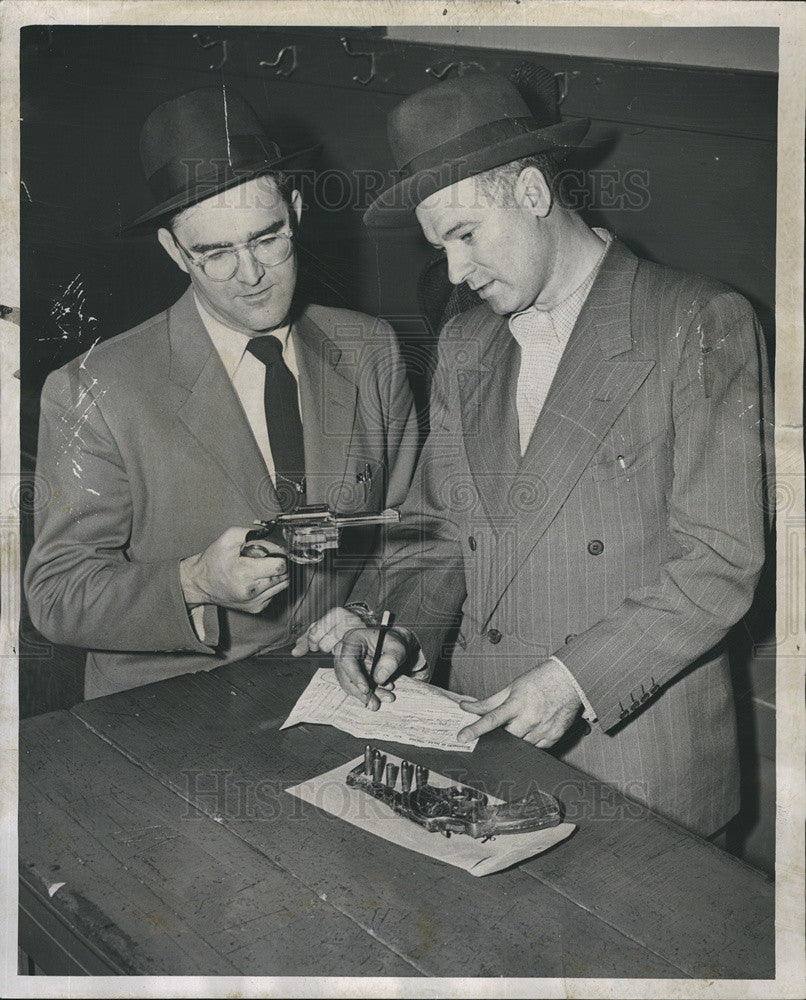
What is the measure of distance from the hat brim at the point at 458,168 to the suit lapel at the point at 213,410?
1.61 feet

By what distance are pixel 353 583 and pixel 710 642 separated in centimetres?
86

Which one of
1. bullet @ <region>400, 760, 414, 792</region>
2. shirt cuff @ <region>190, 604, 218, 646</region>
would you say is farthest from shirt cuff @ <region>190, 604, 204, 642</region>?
bullet @ <region>400, 760, 414, 792</region>

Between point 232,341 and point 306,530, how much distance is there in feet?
1.63

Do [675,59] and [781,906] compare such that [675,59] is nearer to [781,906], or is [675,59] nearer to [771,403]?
[771,403]

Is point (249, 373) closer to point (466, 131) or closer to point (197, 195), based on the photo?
point (197, 195)

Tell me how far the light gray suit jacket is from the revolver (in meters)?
0.03

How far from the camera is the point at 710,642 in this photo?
7.16ft

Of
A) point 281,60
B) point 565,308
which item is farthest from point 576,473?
point 281,60

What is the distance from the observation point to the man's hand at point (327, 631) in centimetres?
237

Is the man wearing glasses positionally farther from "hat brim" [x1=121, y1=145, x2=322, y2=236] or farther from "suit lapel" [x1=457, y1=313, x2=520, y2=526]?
"suit lapel" [x1=457, y1=313, x2=520, y2=526]

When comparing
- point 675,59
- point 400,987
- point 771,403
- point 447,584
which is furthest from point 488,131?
point 400,987

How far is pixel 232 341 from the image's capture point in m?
2.33

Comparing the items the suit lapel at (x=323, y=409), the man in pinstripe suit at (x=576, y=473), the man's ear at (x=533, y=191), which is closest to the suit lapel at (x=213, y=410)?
the suit lapel at (x=323, y=409)

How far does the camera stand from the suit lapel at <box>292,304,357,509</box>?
233 centimetres
